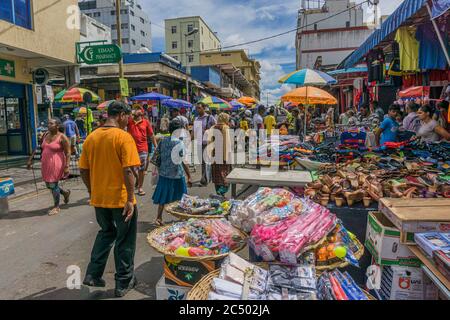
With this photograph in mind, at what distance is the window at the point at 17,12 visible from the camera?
30.3 feet

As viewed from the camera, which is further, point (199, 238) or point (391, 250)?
point (199, 238)

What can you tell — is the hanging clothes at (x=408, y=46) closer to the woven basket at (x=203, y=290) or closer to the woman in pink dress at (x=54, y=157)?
the woven basket at (x=203, y=290)

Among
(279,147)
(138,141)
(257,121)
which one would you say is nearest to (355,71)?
(257,121)

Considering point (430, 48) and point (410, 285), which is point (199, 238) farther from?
point (430, 48)

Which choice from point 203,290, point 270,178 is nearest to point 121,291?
point 203,290

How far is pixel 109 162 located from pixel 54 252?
7.07 feet

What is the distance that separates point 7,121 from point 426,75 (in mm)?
14164

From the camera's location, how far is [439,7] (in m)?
3.90

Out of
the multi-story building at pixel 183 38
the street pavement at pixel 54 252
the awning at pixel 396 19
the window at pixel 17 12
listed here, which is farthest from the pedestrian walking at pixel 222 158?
the multi-story building at pixel 183 38

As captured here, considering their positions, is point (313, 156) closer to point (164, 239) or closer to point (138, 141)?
point (164, 239)

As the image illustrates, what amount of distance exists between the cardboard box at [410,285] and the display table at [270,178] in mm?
1941

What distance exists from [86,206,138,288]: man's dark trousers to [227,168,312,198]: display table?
1.85 metres

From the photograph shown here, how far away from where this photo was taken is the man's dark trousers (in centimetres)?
351

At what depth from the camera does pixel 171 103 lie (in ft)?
59.6
